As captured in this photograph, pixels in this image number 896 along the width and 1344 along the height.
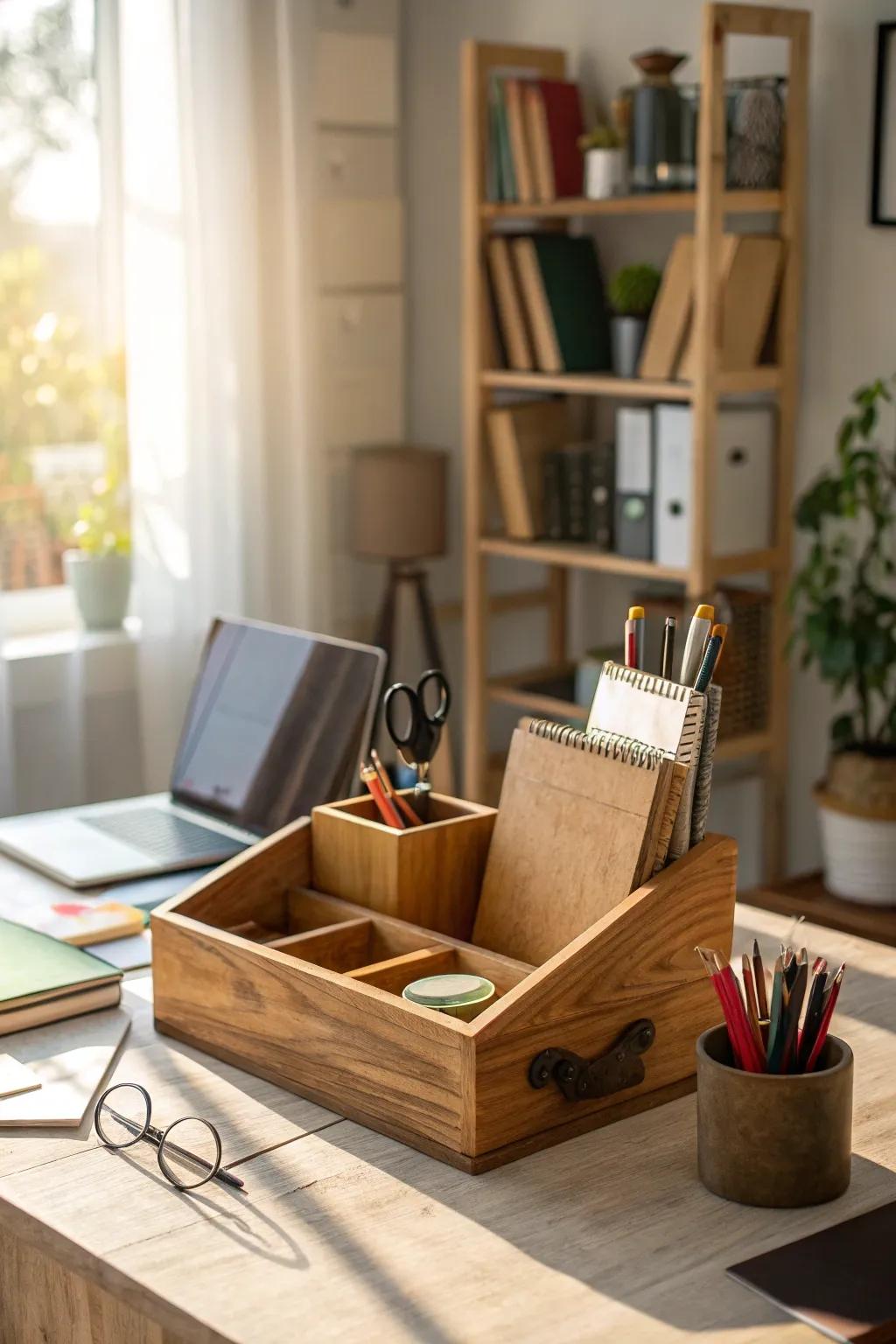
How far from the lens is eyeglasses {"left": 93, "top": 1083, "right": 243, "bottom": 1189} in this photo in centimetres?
120

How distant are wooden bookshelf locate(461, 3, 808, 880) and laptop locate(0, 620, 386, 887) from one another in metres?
1.28

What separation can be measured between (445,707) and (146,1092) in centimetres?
49

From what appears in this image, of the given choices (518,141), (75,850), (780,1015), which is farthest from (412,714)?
(518,141)

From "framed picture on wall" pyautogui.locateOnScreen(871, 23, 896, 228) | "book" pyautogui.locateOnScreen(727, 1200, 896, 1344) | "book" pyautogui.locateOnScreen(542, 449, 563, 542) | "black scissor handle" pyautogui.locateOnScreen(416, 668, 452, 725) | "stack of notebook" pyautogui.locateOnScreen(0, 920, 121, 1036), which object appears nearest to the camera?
"book" pyautogui.locateOnScreen(727, 1200, 896, 1344)

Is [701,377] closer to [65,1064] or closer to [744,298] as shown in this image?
[744,298]

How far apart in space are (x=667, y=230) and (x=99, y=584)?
1523 millimetres

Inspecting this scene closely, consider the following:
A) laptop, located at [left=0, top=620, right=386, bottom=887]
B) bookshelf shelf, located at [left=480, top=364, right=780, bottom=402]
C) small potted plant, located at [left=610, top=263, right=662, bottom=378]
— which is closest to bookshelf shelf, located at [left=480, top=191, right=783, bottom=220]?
small potted plant, located at [left=610, top=263, right=662, bottom=378]

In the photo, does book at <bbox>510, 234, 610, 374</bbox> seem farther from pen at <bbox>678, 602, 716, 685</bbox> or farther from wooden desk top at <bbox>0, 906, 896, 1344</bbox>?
wooden desk top at <bbox>0, 906, 896, 1344</bbox>

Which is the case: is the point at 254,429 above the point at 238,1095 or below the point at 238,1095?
above

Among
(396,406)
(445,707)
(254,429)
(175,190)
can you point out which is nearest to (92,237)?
(175,190)

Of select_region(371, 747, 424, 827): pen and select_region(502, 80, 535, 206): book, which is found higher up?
select_region(502, 80, 535, 206): book

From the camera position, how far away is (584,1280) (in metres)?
1.06

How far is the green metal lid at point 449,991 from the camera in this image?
132cm

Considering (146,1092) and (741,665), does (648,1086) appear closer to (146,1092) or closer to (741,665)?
(146,1092)
